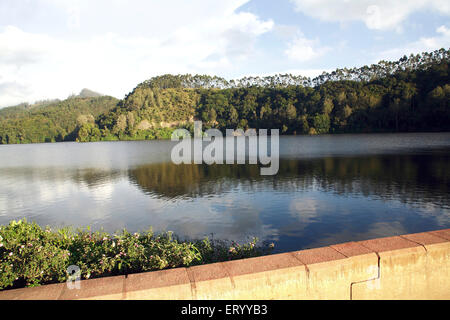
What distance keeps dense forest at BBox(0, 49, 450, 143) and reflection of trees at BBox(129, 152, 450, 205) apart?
7687 cm

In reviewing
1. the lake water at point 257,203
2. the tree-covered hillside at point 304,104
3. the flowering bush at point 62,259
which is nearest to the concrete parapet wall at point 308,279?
the flowering bush at point 62,259

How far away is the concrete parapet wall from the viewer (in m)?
3.07

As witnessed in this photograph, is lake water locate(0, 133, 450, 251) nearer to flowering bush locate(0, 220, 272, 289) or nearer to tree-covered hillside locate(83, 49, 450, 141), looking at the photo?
flowering bush locate(0, 220, 272, 289)

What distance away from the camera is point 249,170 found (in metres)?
25.7

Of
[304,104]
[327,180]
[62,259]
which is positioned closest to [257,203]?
[327,180]

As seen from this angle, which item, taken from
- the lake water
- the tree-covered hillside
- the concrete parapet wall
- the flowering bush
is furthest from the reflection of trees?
the tree-covered hillside

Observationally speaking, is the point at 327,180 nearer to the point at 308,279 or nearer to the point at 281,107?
the point at 308,279

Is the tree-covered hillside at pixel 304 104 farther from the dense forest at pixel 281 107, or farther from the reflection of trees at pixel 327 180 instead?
the reflection of trees at pixel 327 180

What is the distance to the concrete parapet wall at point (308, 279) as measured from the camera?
3.07m

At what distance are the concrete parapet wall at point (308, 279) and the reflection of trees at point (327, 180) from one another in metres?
12.5

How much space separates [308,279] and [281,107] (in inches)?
4842

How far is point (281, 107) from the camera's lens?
122062mm

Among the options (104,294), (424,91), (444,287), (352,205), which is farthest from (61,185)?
(424,91)

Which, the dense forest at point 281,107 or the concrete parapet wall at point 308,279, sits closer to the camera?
the concrete parapet wall at point 308,279
